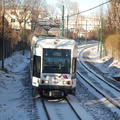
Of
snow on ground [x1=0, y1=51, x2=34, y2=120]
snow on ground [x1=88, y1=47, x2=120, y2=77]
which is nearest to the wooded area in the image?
snow on ground [x1=88, y1=47, x2=120, y2=77]

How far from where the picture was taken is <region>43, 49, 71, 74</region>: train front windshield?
14797mm

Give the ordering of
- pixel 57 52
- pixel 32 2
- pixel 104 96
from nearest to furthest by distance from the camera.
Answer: pixel 57 52 → pixel 104 96 → pixel 32 2

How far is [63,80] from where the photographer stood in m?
14.8


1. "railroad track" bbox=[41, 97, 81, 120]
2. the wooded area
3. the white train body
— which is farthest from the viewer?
the wooded area

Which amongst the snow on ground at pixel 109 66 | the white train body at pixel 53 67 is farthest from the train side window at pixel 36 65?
the snow on ground at pixel 109 66

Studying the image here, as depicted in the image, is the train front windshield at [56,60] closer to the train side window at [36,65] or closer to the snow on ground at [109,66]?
the train side window at [36,65]

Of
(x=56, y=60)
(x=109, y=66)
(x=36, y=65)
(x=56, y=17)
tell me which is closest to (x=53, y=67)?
(x=56, y=60)

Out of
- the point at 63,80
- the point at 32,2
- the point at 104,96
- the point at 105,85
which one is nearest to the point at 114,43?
the point at 105,85

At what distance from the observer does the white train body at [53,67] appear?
1475 cm

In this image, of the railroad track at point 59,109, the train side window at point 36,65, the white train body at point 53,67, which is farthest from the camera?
the train side window at point 36,65

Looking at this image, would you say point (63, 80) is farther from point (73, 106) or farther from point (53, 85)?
point (73, 106)

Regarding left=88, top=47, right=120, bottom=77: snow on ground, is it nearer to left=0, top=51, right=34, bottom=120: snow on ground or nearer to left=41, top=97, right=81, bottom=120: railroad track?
left=0, top=51, right=34, bottom=120: snow on ground

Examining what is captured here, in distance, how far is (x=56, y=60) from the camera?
584 inches

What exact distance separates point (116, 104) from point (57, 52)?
12.2 feet
